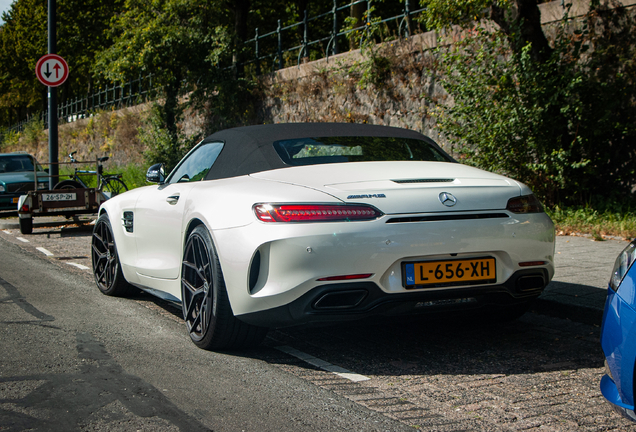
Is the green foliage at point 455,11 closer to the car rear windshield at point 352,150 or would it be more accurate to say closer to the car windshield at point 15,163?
the car rear windshield at point 352,150

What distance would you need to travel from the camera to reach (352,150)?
14.4 ft

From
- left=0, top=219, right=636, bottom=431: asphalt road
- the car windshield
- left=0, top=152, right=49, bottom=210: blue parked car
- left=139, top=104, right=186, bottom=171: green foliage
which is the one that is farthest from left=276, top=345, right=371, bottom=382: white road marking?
left=139, top=104, right=186, bottom=171: green foliage

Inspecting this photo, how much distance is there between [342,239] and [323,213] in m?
0.17

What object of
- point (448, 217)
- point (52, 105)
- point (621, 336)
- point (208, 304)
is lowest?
point (208, 304)

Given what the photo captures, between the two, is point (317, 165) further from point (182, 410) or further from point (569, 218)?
point (569, 218)

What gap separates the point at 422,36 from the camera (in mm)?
13156

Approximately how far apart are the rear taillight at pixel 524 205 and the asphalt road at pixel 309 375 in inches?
33.6

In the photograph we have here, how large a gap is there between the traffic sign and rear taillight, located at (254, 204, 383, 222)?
38.9 feet

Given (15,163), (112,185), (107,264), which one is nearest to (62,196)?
(15,163)

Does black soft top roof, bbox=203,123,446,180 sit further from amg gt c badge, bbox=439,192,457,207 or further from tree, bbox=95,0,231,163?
tree, bbox=95,0,231,163

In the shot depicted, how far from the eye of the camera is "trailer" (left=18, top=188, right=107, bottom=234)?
11.8 m

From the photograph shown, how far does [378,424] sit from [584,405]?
1003 millimetres

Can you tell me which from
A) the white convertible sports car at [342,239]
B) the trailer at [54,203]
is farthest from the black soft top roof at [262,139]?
the trailer at [54,203]

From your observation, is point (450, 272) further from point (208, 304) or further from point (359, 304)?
point (208, 304)
